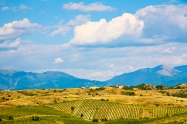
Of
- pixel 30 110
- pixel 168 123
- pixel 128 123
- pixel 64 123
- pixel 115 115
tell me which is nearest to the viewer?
pixel 168 123

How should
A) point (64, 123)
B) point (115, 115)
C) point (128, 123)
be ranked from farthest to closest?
point (115, 115), point (128, 123), point (64, 123)

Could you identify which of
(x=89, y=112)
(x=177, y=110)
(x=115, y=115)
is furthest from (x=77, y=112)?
(x=177, y=110)

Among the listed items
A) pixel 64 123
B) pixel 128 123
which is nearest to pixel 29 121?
pixel 64 123

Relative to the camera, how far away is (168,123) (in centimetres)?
11362

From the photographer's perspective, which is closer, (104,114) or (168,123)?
(168,123)

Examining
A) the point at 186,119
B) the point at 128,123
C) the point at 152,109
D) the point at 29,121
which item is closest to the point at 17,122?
the point at 29,121

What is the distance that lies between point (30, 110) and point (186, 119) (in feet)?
251

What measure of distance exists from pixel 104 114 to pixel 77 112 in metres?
18.0

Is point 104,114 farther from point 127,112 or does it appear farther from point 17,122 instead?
point 17,122

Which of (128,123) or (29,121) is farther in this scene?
(128,123)

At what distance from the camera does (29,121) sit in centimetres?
11962

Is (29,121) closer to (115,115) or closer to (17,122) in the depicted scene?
(17,122)

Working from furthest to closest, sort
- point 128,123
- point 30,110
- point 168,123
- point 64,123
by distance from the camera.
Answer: point 30,110 < point 128,123 < point 64,123 < point 168,123

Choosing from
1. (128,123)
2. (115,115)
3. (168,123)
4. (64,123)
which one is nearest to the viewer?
(168,123)
